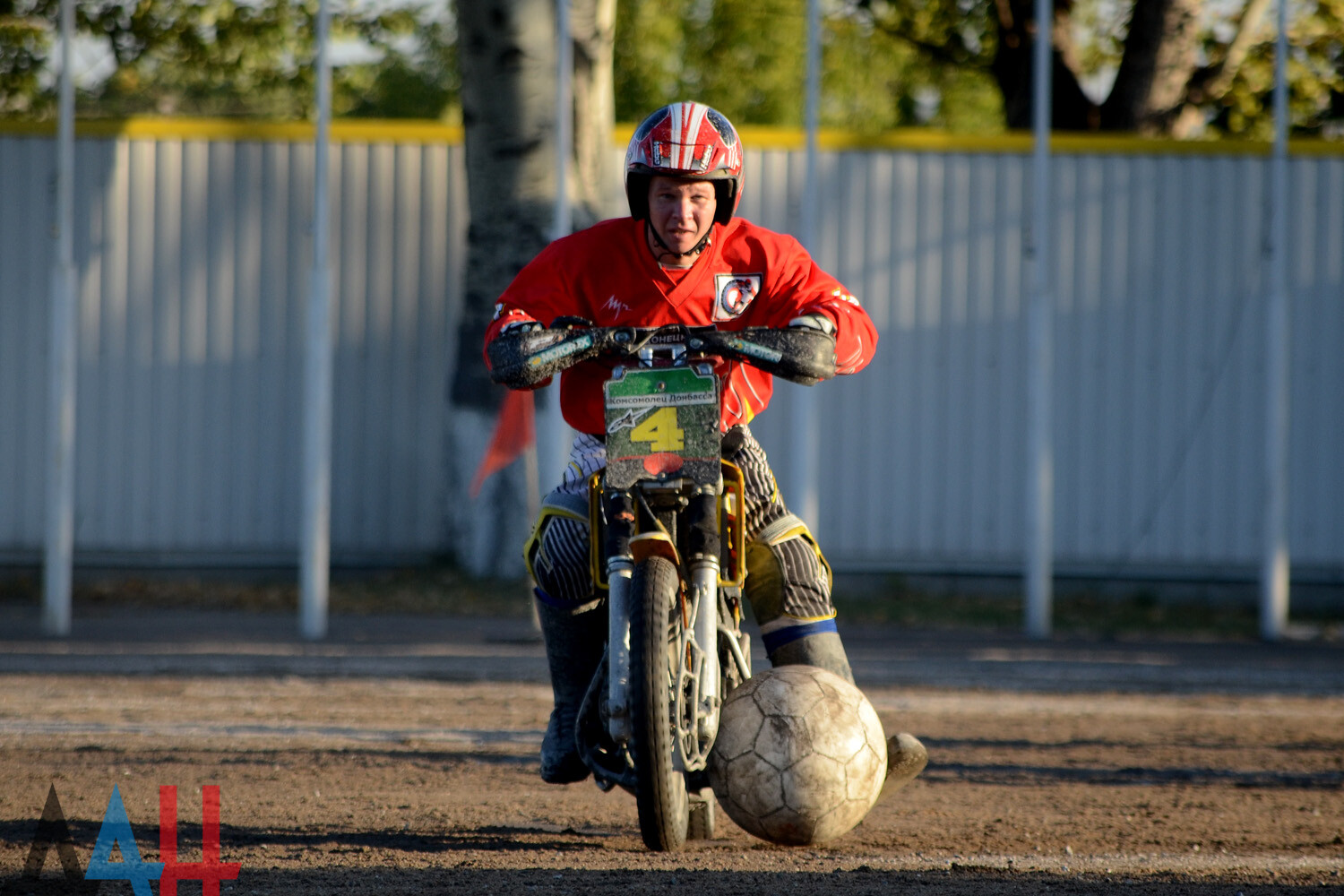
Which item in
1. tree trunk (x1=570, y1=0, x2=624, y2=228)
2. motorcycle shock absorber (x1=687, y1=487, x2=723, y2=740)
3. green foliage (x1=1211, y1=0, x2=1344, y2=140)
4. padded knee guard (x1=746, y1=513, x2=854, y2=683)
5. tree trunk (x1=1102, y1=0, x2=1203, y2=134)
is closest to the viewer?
motorcycle shock absorber (x1=687, y1=487, x2=723, y2=740)

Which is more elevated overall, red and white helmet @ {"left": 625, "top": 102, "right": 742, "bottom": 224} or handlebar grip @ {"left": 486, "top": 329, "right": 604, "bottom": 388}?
red and white helmet @ {"left": 625, "top": 102, "right": 742, "bottom": 224}

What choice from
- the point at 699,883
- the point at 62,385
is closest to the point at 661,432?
the point at 699,883

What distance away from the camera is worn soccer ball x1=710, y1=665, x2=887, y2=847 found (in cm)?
412

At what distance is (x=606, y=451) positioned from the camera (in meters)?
4.11

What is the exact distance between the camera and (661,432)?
13.3 ft

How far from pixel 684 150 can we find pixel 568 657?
5.27 ft

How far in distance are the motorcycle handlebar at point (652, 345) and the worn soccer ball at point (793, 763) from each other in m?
0.97

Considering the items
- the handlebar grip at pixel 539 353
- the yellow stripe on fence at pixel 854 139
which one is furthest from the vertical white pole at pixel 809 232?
the handlebar grip at pixel 539 353

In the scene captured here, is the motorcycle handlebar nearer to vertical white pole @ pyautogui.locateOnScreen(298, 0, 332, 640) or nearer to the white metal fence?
vertical white pole @ pyautogui.locateOnScreen(298, 0, 332, 640)

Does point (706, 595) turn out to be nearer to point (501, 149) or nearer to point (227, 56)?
point (501, 149)

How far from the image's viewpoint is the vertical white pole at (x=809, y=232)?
1110 centimetres

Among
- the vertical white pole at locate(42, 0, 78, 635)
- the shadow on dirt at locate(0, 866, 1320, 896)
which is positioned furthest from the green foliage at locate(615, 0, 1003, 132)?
the shadow on dirt at locate(0, 866, 1320, 896)

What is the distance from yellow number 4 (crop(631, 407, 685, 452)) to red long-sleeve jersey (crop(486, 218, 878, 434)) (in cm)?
37

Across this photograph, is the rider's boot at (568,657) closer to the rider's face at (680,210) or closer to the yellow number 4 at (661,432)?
the yellow number 4 at (661,432)
